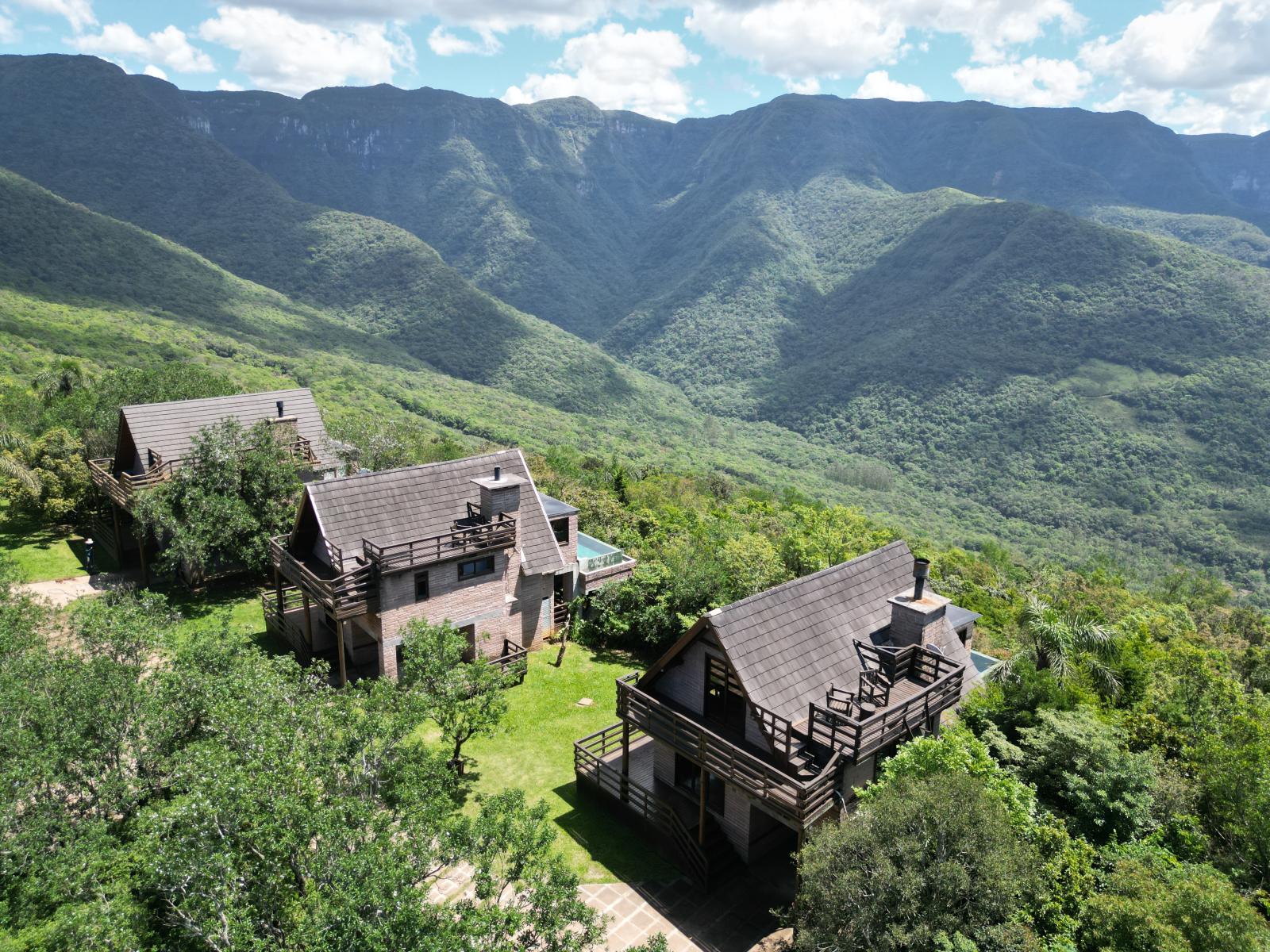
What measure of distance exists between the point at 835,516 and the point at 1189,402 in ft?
411

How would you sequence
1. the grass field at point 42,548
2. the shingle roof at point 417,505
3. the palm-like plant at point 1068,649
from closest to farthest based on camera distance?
the palm-like plant at point 1068,649
the shingle roof at point 417,505
the grass field at point 42,548

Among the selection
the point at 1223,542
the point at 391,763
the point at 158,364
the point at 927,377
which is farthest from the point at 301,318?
the point at 1223,542

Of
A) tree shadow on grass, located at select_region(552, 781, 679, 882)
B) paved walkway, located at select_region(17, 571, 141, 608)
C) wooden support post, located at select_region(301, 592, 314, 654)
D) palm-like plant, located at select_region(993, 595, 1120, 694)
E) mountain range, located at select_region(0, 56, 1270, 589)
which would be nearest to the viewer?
tree shadow on grass, located at select_region(552, 781, 679, 882)

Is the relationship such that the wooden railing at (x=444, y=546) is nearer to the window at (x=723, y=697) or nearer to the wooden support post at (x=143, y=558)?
the window at (x=723, y=697)

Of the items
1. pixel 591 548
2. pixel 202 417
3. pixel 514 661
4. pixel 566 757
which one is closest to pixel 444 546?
pixel 514 661

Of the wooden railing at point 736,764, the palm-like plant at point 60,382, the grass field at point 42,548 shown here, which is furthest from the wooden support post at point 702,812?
the palm-like plant at point 60,382

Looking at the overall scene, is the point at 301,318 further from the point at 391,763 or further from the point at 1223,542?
the point at 1223,542

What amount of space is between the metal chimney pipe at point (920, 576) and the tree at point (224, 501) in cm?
2450

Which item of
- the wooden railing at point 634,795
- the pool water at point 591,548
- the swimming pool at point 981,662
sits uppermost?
the pool water at point 591,548

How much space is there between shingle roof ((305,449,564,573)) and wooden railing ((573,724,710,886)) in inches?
317

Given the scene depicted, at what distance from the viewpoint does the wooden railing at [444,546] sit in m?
24.1

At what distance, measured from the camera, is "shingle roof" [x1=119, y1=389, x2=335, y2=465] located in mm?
32788

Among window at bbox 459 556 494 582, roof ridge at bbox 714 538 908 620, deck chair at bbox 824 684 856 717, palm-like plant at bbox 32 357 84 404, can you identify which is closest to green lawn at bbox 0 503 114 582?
palm-like plant at bbox 32 357 84 404

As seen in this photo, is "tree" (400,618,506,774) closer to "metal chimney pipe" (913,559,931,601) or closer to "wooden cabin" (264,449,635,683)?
"wooden cabin" (264,449,635,683)
